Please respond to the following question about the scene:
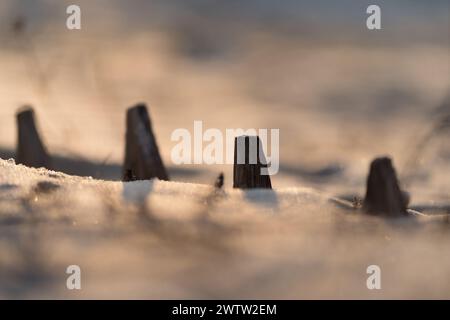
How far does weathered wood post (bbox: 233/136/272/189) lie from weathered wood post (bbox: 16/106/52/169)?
11.9ft

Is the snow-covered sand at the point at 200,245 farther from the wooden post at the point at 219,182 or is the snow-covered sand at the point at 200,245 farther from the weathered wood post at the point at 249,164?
the weathered wood post at the point at 249,164

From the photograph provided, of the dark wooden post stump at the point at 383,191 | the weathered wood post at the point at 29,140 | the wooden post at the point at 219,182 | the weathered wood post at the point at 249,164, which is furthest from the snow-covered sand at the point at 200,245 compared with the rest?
the weathered wood post at the point at 29,140

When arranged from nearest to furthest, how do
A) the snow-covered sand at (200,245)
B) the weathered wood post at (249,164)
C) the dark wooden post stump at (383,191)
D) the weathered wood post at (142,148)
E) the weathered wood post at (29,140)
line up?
1. the snow-covered sand at (200,245)
2. the dark wooden post stump at (383,191)
3. the weathered wood post at (249,164)
4. the weathered wood post at (142,148)
5. the weathered wood post at (29,140)

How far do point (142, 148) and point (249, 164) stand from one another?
1612 mm

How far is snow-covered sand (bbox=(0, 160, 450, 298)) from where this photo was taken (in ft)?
9.79

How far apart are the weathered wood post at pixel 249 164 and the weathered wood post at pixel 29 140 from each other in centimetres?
363

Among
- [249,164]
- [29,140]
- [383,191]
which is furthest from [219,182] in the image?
[29,140]

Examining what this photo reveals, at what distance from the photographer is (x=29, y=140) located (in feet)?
27.3

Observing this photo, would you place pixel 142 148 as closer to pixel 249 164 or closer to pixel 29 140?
pixel 249 164

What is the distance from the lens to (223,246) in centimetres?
340

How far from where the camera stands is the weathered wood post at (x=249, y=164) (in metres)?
Answer: 5.37

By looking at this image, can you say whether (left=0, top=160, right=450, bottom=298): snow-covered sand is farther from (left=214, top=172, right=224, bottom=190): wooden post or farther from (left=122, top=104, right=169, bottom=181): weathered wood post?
(left=122, top=104, right=169, bottom=181): weathered wood post

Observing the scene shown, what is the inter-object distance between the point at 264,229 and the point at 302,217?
19.1 inches
